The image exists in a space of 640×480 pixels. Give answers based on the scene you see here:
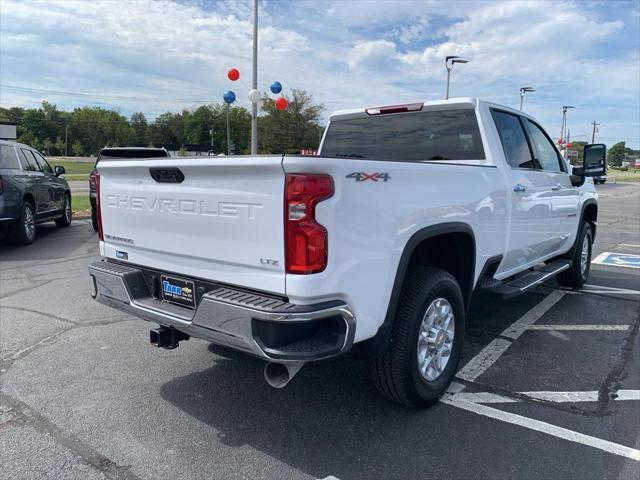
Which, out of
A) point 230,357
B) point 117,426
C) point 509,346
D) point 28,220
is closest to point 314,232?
point 117,426

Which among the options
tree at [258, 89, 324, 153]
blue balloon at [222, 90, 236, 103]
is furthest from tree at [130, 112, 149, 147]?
blue balloon at [222, 90, 236, 103]

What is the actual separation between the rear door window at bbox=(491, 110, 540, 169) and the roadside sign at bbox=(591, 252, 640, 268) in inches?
178

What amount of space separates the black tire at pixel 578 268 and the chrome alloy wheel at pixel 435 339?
351cm

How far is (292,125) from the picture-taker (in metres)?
45.7

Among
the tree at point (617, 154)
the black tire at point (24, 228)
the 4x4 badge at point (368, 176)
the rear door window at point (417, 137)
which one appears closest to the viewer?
the 4x4 badge at point (368, 176)

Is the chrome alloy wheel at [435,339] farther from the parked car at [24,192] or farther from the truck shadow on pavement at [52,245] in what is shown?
the parked car at [24,192]

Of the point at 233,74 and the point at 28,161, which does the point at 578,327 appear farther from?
the point at 233,74

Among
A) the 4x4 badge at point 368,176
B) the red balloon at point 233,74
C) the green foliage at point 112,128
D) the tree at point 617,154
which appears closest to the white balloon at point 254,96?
the red balloon at point 233,74

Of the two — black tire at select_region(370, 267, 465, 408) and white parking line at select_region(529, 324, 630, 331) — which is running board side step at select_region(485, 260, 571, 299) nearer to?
white parking line at select_region(529, 324, 630, 331)

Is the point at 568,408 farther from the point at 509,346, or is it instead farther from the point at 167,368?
the point at 167,368

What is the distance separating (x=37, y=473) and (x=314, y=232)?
1905 millimetres

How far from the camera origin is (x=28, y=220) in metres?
9.33

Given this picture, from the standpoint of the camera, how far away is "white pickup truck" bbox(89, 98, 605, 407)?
8.10 ft

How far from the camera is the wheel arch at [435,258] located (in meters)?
2.86
